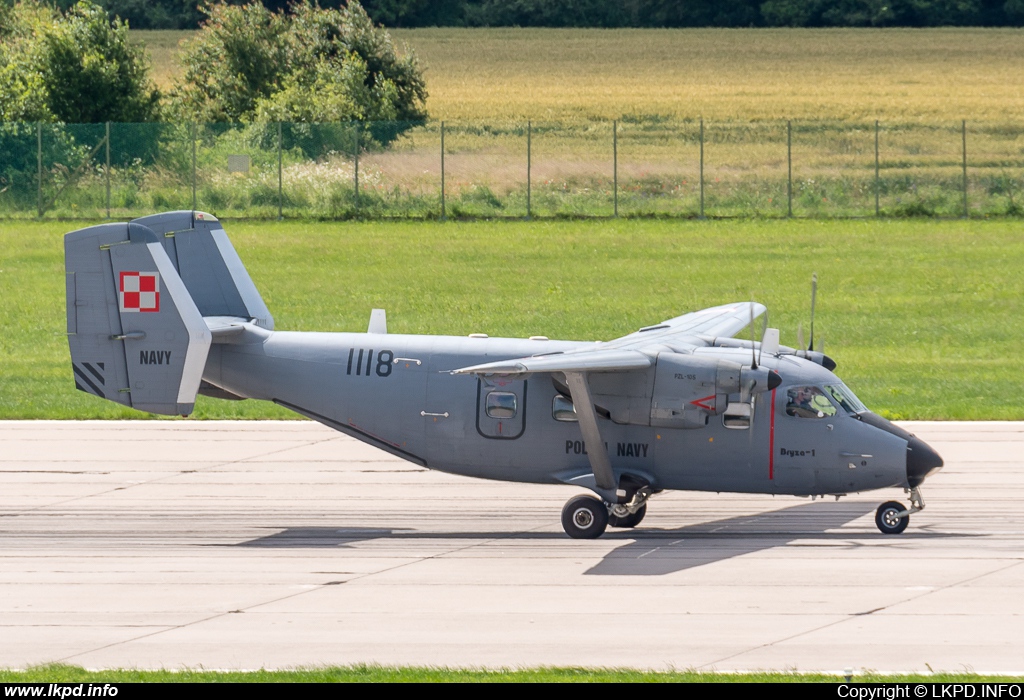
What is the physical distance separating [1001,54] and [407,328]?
66444 millimetres

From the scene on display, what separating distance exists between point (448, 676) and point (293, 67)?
62143mm

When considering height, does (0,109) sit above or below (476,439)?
above

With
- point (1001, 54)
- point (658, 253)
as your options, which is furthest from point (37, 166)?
point (1001, 54)

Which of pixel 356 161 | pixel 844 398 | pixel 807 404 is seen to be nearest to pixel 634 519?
pixel 807 404

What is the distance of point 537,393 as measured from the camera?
2152 centimetres

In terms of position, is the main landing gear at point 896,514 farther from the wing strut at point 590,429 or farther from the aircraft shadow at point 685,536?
the wing strut at point 590,429

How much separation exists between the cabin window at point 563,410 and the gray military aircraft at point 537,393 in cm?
1

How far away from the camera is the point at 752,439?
2061 cm

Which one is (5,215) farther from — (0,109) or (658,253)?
(658,253)

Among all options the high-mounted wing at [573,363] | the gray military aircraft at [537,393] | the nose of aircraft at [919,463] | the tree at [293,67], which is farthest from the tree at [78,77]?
the nose of aircraft at [919,463]

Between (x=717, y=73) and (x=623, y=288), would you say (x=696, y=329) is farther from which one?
(x=717, y=73)

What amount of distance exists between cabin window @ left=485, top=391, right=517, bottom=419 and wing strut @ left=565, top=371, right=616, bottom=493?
115 cm

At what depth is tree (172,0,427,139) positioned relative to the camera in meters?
69.3

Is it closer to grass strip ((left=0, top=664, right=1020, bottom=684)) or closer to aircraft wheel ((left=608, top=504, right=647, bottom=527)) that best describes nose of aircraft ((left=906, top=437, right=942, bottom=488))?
aircraft wheel ((left=608, top=504, right=647, bottom=527))
